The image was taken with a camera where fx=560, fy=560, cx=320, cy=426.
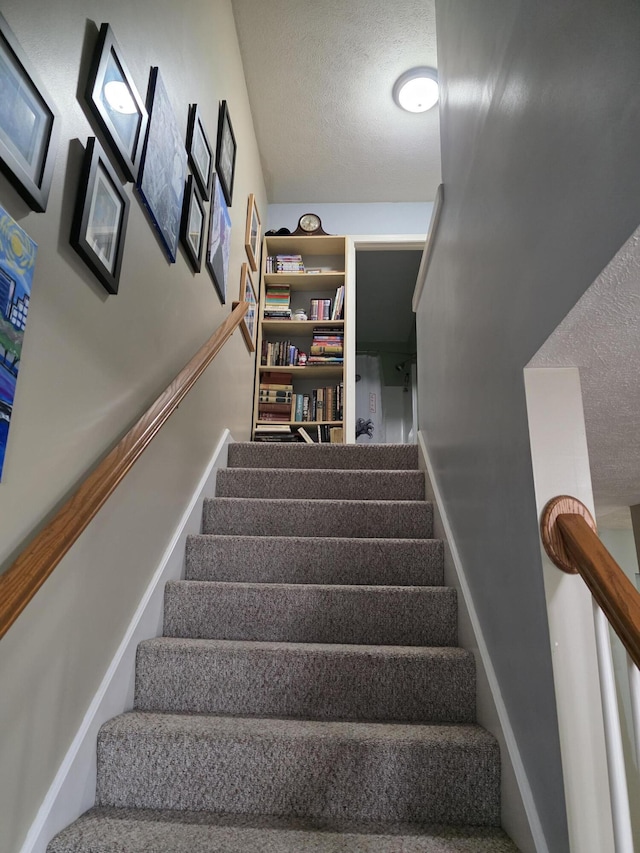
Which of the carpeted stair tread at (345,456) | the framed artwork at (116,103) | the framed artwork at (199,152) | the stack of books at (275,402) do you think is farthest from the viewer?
the stack of books at (275,402)

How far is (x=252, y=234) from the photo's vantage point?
148 inches

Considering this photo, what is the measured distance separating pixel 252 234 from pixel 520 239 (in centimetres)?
283

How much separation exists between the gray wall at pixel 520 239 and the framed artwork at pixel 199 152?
39.7 inches

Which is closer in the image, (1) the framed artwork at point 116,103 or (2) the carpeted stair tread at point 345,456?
(1) the framed artwork at point 116,103

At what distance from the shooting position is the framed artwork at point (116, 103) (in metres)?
1.36

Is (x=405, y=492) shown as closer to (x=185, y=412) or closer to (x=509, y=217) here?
(x=185, y=412)

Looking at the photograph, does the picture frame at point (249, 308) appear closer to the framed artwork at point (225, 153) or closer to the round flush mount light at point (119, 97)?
the framed artwork at point (225, 153)

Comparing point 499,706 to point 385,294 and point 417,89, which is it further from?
point 385,294

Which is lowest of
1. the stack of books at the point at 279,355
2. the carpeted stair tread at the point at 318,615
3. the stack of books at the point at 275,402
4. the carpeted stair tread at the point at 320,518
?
the carpeted stair tread at the point at 318,615

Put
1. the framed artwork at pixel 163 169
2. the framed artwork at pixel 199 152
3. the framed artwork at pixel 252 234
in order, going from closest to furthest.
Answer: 1. the framed artwork at pixel 163 169
2. the framed artwork at pixel 199 152
3. the framed artwork at pixel 252 234

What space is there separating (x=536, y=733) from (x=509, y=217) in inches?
44.5

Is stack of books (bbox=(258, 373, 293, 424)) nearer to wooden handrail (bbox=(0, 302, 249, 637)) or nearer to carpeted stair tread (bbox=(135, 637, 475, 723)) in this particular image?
wooden handrail (bbox=(0, 302, 249, 637))

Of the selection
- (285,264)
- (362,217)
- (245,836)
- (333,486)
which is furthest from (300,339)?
(245,836)

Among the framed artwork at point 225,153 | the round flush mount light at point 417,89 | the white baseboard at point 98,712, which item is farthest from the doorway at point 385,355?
the white baseboard at point 98,712
